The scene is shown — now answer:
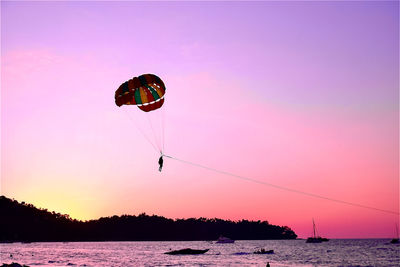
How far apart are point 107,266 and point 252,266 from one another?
2554 centimetres

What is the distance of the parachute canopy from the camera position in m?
29.6

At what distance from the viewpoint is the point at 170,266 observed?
2699 inches

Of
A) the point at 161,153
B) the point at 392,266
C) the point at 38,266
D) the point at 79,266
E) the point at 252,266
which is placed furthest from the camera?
the point at 392,266

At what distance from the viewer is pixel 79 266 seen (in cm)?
6806

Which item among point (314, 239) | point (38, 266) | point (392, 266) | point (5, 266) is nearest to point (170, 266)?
point (38, 266)

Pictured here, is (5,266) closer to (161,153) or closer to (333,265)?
(161,153)

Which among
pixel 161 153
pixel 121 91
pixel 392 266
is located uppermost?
pixel 121 91

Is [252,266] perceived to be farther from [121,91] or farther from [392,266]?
[121,91]

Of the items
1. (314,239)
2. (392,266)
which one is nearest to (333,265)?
(392,266)

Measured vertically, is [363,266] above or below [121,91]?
below

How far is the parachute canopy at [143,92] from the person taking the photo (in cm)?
2961

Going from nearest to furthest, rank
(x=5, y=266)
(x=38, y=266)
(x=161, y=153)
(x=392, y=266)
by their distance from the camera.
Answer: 1. (x=161, y=153)
2. (x=5, y=266)
3. (x=38, y=266)
4. (x=392, y=266)

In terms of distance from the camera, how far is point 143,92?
3072cm

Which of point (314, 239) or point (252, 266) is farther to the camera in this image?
point (314, 239)
